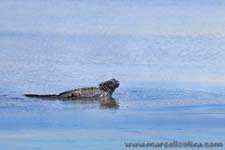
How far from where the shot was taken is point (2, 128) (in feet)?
38.4

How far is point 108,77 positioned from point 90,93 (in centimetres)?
187

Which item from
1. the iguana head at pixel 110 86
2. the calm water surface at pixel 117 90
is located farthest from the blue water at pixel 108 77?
the iguana head at pixel 110 86

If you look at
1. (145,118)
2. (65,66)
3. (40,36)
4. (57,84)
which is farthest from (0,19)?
(145,118)

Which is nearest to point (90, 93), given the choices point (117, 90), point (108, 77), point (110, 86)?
point (110, 86)

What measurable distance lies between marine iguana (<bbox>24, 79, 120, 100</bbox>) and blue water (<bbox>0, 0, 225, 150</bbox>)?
181 mm

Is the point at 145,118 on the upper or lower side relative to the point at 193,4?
lower

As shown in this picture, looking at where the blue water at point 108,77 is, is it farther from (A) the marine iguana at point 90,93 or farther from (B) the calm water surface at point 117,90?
(A) the marine iguana at point 90,93

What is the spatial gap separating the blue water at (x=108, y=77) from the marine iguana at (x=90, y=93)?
0.59ft

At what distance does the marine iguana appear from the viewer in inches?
567

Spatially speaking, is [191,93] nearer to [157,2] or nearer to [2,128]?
[2,128]

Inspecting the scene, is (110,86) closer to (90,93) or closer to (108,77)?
(90,93)

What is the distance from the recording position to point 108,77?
54.8 ft

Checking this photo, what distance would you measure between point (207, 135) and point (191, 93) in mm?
3696

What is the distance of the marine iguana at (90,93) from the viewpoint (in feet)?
47.2
